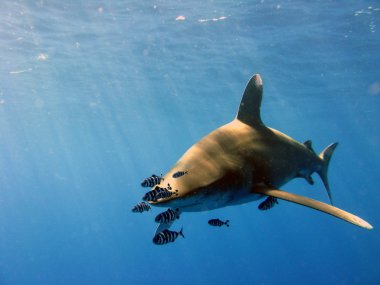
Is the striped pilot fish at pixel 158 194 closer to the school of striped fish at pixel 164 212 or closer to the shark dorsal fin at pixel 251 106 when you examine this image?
the school of striped fish at pixel 164 212

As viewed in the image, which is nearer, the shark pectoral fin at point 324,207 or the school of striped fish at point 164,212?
the school of striped fish at point 164,212

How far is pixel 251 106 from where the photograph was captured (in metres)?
5.57

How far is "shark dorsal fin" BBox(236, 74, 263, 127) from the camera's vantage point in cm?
550

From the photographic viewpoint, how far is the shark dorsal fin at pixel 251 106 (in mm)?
5496

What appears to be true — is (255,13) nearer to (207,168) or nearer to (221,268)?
(207,168)

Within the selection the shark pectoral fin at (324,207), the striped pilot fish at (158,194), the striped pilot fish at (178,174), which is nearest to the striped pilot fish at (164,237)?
the striped pilot fish at (178,174)

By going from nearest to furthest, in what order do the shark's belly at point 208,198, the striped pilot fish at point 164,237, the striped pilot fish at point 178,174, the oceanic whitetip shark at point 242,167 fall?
1. the shark's belly at point 208,198
2. the oceanic whitetip shark at point 242,167
3. the striped pilot fish at point 178,174
4. the striped pilot fish at point 164,237

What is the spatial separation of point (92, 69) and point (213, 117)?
2719 cm

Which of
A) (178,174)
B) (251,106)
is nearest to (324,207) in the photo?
(178,174)

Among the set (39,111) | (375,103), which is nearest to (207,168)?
(375,103)

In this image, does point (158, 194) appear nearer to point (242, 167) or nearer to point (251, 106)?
point (242, 167)

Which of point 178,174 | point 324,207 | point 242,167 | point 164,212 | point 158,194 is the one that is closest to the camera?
point 158,194

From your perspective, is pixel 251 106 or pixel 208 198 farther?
pixel 251 106

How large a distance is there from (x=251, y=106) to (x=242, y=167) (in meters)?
1.56
